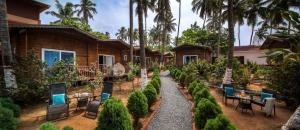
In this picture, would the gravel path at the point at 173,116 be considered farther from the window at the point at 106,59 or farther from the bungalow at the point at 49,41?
the window at the point at 106,59

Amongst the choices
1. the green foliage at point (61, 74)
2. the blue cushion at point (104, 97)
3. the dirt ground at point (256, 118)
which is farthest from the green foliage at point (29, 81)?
the dirt ground at point (256, 118)

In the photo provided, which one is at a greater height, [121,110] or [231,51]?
[231,51]

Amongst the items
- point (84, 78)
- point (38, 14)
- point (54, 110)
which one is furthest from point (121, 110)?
point (38, 14)

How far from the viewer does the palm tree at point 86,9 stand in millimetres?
39781

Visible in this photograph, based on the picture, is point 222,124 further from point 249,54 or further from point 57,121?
point 249,54

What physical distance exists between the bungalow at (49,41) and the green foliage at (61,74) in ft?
1.90

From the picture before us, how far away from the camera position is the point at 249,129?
5914mm

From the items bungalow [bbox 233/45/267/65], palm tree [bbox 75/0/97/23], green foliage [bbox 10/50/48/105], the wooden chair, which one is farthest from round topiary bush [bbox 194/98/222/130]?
palm tree [bbox 75/0/97/23]

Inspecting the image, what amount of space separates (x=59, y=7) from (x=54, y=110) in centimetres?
3480

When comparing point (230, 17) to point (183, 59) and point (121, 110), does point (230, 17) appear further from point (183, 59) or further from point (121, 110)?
point (183, 59)

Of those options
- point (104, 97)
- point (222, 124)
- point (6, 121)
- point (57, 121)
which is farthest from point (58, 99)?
point (222, 124)

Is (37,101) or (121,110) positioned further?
(37,101)

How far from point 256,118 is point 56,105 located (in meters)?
7.13

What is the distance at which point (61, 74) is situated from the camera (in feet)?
29.7
